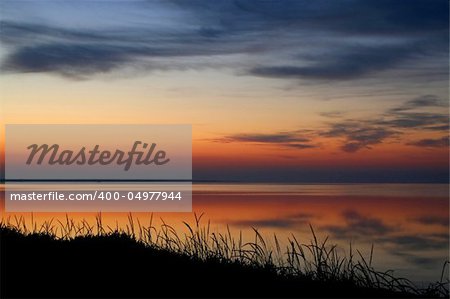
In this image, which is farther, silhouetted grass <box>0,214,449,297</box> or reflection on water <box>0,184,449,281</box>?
reflection on water <box>0,184,449,281</box>

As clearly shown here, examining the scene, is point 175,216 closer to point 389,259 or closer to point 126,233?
point 389,259

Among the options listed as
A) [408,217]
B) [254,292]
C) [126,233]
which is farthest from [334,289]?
[408,217]

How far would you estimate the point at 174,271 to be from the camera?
7.92 m

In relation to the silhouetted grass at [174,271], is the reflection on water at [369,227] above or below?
above

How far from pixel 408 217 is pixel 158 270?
2010 cm

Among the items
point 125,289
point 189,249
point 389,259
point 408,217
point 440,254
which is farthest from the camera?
point 408,217

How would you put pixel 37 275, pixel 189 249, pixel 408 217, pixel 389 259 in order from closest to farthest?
1. pixel 37 275
2. pixel 189 249
3. pixel 389 259
4. pixel 408 217

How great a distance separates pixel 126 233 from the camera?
10.4 metres

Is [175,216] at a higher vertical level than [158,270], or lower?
higher

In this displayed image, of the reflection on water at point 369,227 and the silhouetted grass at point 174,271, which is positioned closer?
the silhouetted grass at point 174,271

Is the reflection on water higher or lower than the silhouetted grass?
higher

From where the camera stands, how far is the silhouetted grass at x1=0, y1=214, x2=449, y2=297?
7.07m

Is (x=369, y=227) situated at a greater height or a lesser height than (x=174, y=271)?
greater

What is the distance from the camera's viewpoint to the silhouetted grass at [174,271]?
7066 mm
